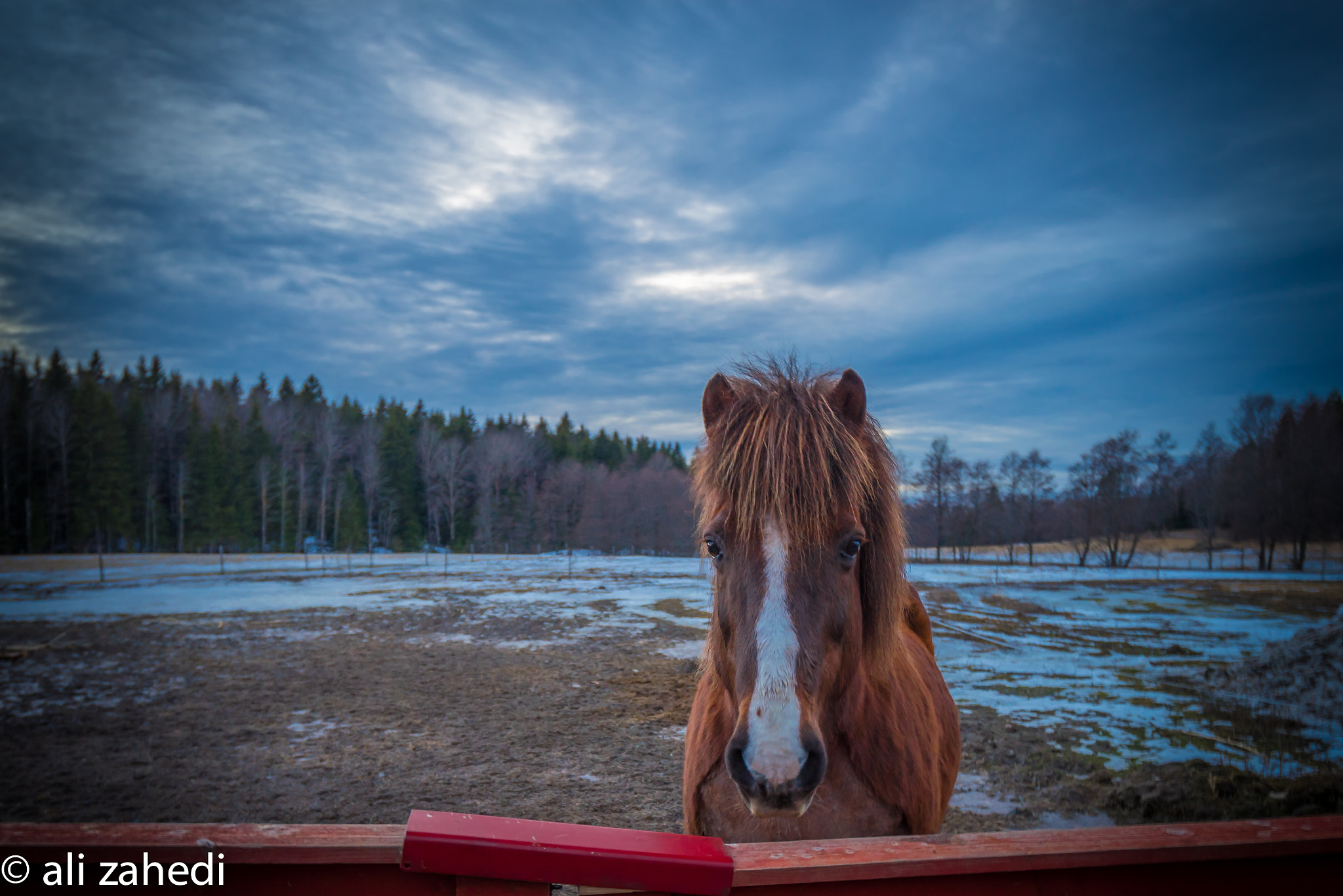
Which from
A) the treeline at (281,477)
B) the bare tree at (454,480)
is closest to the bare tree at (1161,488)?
the treeline at (281,477)

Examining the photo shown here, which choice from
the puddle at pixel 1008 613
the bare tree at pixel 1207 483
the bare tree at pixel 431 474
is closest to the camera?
the puddle at pixel 1008 613

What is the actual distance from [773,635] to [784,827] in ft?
2.52

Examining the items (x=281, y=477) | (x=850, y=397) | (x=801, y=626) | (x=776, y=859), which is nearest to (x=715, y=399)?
(x=850, y=397)

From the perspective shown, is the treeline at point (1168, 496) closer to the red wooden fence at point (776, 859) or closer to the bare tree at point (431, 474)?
the red wooden fence at point (776, 859)

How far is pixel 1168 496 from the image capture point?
32.2 m

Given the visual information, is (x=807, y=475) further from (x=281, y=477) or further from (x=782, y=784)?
(x=281, y=477)

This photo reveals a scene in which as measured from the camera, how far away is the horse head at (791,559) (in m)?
1.66

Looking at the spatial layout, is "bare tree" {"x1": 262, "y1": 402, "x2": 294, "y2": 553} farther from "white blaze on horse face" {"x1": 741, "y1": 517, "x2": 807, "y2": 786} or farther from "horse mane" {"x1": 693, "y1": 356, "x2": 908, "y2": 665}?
"white blaze on horse face" {"x1": 741, "y1": 517, "x2": 807, "y2": 786}

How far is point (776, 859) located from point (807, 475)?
4.10 ft

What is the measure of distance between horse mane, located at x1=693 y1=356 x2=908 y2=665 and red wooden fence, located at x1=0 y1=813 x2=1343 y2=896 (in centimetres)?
106

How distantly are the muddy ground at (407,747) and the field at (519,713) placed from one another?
35mm

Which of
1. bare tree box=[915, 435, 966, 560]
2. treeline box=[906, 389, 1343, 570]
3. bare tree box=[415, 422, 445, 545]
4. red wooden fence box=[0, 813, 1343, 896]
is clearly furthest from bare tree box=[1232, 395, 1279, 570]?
bare tree box=[415, 422, 445, 545]

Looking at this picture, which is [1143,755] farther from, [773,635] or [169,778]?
[169,778]

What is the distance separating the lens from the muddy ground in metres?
5.08
